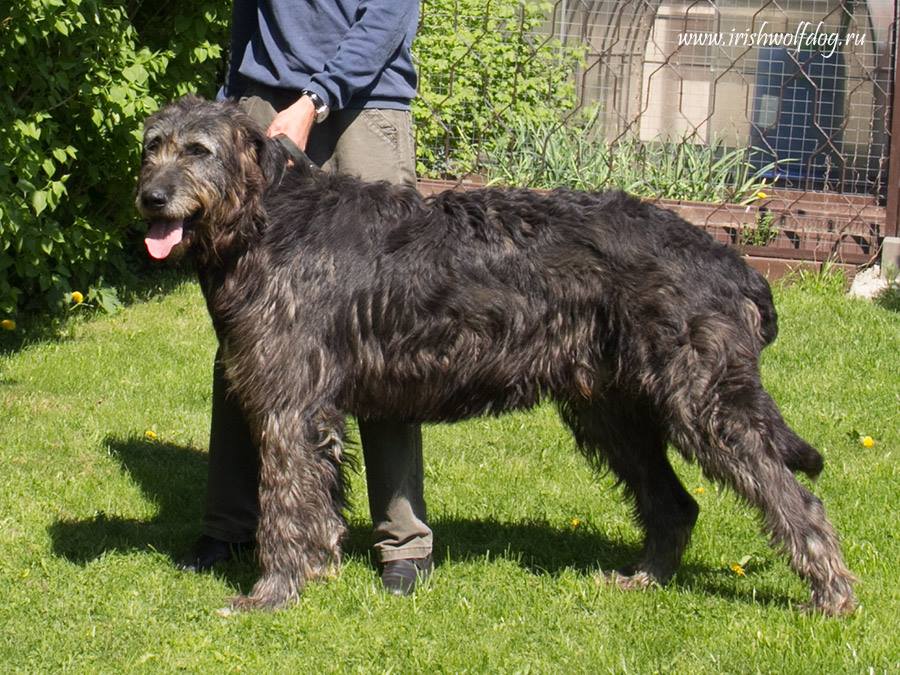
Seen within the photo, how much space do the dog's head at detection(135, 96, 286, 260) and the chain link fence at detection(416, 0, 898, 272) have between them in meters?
5.83

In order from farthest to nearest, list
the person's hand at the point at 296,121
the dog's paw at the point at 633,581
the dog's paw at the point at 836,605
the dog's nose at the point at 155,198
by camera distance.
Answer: the dog's paw at the point at 633,581, the person's hand at the point at 296,121, the dog's paw at the point at 836,605, the dog's nose at the point at 155,198

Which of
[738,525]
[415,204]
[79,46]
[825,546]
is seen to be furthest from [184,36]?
[825,546]

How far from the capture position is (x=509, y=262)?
4395 millimetres

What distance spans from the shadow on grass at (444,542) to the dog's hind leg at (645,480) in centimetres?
14

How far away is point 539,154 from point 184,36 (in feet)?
10.2

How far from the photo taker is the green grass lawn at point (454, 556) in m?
4.18

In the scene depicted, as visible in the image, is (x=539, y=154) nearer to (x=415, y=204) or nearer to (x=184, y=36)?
(x=184, y=36)

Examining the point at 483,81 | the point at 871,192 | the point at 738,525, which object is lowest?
the point at 738,525

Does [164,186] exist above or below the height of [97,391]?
above

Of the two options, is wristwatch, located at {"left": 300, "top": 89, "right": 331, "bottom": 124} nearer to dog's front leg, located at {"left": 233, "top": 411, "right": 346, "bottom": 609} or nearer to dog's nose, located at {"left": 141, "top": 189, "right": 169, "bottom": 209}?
dog's nose, located at {"left": 141, "top": 189, "right": 169, "bottom": 209}

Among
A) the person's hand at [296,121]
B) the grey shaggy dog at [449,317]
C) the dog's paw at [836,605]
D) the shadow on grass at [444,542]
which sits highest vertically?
the person's hand at [296,121]

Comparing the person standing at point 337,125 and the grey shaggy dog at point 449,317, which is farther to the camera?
the person standing at point 337,125

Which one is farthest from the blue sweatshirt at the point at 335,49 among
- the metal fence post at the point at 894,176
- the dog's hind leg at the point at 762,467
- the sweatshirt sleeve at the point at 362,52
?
the metal fence post at the point at 894,176

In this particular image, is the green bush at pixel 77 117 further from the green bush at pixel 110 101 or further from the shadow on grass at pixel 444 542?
the shadow on grass at pixel 444 542
